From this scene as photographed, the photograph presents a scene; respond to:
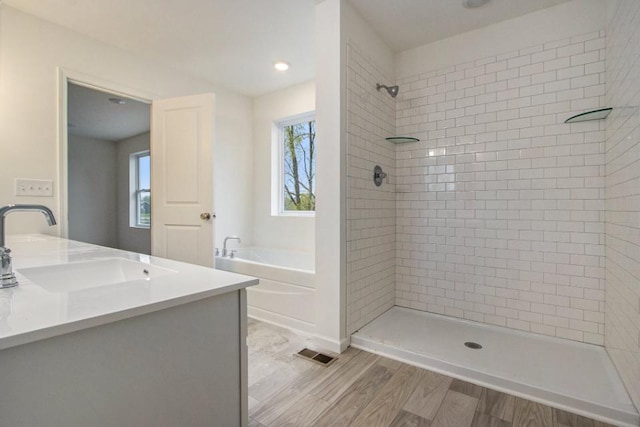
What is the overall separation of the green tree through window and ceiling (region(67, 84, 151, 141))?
1.88 metres

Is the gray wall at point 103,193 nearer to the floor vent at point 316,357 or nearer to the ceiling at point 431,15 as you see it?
the floor vent at point 316,357

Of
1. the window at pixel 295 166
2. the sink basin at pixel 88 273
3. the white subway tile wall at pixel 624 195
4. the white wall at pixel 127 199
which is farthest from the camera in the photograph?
the white wall at pixel 127 199

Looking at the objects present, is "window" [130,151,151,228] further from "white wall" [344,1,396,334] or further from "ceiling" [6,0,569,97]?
"white wall" [344,1,396,334]

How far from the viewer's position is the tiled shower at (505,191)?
5.93ft

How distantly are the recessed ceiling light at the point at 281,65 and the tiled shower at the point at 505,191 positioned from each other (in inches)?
39.8

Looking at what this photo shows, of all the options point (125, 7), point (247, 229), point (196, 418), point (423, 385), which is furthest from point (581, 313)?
point (125, 7)

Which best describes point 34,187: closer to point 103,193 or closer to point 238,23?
point 238,23

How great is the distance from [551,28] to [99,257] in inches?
123

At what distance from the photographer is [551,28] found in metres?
2.11

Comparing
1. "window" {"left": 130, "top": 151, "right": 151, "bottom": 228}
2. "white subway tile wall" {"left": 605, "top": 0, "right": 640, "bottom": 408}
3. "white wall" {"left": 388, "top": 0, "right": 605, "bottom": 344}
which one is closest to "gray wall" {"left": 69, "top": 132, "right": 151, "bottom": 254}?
"window" {"left": 130, "top": 151, "right": 151, "bottom": 228}

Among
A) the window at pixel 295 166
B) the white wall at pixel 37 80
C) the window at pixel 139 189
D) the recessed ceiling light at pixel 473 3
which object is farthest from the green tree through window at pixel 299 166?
the window at pixel 139 189

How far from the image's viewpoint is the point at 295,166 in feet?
12.2

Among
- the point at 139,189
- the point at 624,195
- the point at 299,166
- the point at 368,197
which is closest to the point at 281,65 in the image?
the point at 299,166

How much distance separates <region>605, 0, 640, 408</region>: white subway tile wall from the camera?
4.58 ft
